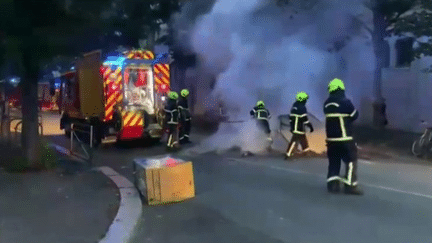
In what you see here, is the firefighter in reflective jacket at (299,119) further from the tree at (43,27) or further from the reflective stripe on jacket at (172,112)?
the tree at (43,27)

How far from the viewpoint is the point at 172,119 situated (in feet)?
46.5

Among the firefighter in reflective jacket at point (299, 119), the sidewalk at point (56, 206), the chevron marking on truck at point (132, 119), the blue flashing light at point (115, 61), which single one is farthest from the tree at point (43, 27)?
the chevron marking on truck at point (132, 119)

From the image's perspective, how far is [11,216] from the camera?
6.14 meters

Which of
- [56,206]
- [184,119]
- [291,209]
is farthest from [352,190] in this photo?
[184,119]

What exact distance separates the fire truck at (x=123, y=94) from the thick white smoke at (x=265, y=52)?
1614 mm

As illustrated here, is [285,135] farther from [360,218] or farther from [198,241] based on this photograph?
[198,241]

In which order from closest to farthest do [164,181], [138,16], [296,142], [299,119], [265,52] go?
[164,181] → [138,16] → [299,119] → [296,142] → [265,52]

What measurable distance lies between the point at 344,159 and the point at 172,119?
276 inches

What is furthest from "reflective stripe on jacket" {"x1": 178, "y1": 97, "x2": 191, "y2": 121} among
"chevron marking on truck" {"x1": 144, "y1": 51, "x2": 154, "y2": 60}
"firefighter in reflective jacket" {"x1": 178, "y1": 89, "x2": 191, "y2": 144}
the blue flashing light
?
the blue flashing light

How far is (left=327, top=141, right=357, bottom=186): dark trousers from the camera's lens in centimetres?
777

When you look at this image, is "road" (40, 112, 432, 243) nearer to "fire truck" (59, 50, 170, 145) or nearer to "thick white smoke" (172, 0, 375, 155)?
"thick white smoke" (172, 0, 375, 155)

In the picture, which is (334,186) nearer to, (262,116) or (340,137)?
(340,137)

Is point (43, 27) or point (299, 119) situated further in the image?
point (299, 119)

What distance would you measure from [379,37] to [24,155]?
33.5 ft
